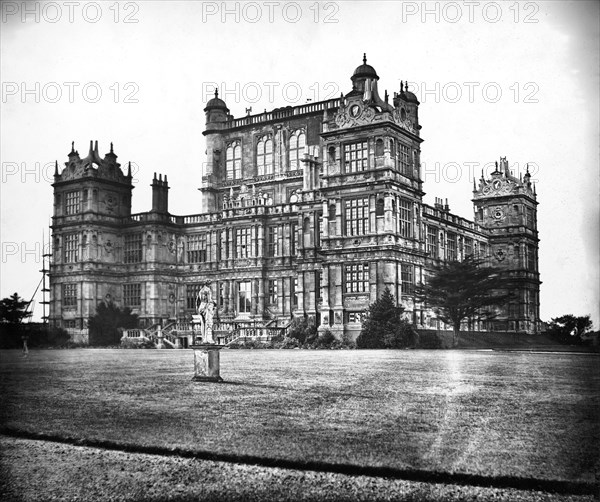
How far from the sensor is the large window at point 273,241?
215 feet

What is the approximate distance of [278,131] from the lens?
241 feet

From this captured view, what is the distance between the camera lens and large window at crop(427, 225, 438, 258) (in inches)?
2425

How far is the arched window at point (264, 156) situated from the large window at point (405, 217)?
21.3m

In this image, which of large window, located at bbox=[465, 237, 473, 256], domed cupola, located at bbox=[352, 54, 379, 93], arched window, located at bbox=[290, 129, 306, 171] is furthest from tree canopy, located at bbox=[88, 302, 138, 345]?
large window, located at bbox=[465, 237, 473, 256]

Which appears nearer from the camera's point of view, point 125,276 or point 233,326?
point 233,326

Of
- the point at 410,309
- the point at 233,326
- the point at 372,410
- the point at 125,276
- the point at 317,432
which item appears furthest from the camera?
the point at 125,276

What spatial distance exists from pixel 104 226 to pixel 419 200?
103ft

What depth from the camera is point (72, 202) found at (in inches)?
2840

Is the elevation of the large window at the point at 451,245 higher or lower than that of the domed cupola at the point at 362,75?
lower

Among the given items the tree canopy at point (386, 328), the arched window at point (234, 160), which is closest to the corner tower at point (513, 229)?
the arched window at point (234, 160)

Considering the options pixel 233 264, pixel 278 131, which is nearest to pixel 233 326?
pixel 233 264

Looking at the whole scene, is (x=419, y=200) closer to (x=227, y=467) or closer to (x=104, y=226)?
(x=104, y=226)

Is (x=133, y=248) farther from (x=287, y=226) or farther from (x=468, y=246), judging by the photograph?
(x=468, y=246)

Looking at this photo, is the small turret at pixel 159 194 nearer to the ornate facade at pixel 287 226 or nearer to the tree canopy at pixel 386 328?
the ornate facade at pixel 287 226
